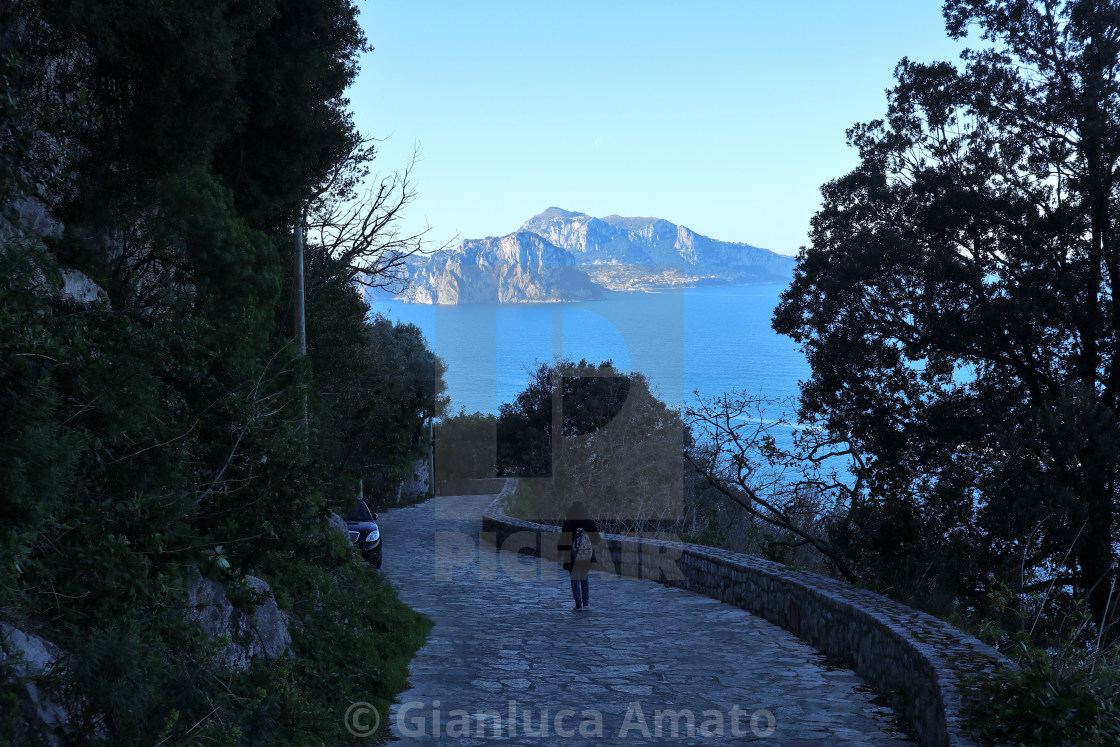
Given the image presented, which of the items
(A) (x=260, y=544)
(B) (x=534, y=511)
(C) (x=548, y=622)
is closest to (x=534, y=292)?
(B) (x=534, y=511)

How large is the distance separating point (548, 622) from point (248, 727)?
691cm

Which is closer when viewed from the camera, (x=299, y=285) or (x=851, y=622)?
(x=851, y=622)

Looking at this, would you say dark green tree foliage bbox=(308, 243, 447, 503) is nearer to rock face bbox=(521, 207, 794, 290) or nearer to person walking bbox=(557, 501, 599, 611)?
person walking bbox=(557, 501, 599, 611)

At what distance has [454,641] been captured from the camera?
33.1 ft

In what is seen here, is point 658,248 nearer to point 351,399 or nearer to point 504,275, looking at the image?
point 504,275

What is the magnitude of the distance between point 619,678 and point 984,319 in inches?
373

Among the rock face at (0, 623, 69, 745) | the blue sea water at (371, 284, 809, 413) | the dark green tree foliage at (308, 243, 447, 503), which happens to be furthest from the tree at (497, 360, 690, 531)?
the blue sea water at (371, 284, 809, 413)

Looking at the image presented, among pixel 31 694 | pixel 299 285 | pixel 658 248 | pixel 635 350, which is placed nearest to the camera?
pixel 31 694

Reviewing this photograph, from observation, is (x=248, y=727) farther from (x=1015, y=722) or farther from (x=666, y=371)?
(x=666, y=371)

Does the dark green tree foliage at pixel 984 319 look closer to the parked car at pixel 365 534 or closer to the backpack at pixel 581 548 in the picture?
the backpack at pixel 581 548

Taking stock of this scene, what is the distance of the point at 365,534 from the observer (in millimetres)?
15328

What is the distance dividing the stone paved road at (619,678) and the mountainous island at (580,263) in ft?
29.4

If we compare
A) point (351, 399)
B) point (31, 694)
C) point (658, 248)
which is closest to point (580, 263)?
point (658, 248)

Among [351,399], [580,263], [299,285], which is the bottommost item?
[351,399]
